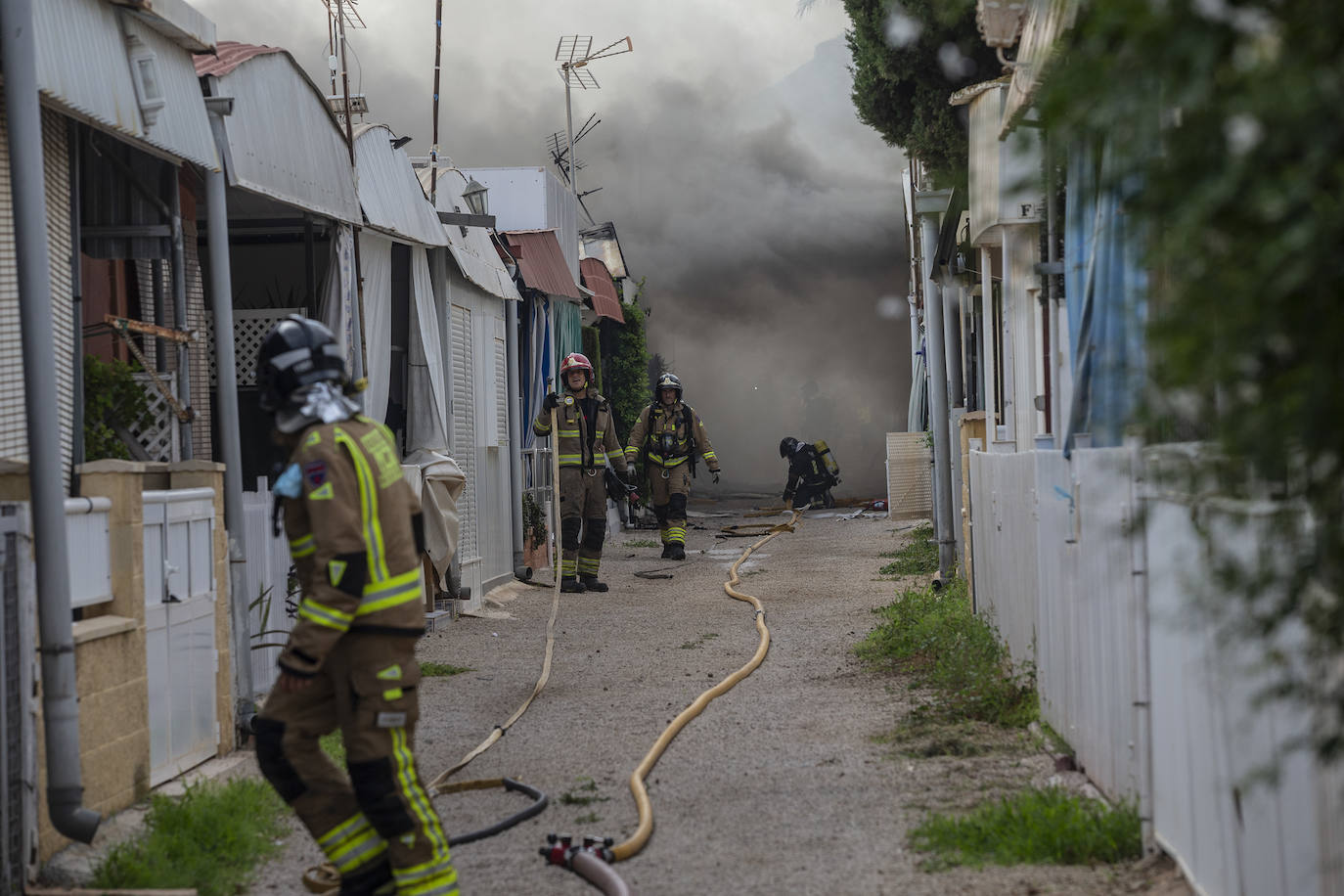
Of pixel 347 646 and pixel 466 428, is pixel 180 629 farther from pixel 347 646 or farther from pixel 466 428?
pixel 466 428

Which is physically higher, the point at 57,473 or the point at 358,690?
the point at 57,473

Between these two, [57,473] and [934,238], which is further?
[934,238]

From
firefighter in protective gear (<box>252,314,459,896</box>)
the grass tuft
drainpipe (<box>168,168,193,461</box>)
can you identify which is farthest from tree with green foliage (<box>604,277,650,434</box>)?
firefighter in protective gear (<box>252,314,459,896</box>)

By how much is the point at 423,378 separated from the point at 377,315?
97 centimetres

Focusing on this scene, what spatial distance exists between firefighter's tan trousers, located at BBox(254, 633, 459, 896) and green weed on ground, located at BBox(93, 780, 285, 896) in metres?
0.72

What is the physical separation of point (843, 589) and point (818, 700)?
535 centimetres

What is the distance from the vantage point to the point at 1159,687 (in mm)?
3959

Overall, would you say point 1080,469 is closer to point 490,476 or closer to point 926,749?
point 926,749

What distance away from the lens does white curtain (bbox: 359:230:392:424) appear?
33.5 ft

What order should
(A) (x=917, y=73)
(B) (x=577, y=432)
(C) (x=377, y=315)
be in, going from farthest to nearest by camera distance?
(B) (x=577, y=432) < (A) (x=917, y=73) < (C) (x=377, y=315)

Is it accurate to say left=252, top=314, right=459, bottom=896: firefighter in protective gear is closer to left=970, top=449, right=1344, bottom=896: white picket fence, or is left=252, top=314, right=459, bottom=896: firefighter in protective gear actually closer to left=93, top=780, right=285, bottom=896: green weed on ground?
left=93, top=780, right=285, bottom=896: green weed on ground

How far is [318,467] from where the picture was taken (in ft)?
12.7

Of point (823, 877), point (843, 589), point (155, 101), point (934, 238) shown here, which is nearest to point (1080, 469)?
point (823, 877)

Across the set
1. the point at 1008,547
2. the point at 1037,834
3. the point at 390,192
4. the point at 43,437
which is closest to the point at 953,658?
the point at 1008,547
